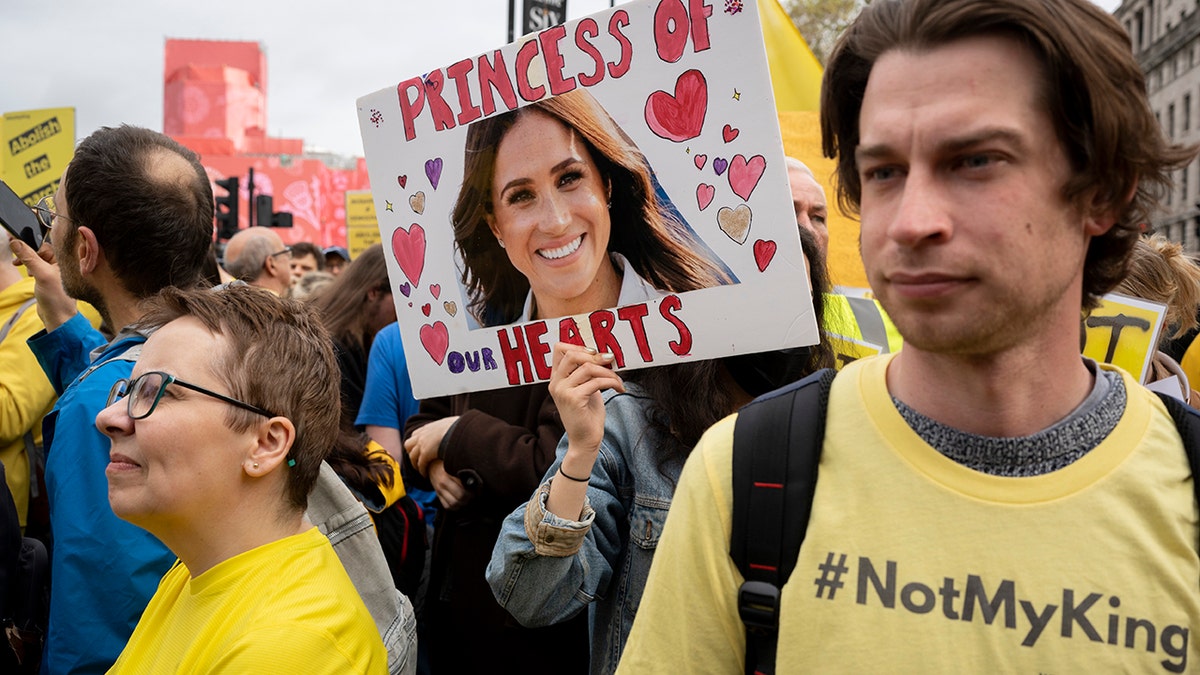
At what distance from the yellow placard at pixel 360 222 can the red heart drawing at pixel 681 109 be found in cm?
866

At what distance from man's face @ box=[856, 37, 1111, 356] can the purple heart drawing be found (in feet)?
4.91

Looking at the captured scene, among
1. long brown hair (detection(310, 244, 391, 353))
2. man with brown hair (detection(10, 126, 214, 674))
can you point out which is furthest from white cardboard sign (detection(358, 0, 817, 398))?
long brown hair (detection(310, 244, 391, 353))

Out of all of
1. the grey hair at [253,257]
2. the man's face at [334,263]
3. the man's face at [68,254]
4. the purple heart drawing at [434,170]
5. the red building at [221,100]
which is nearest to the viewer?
the purple heart drawing at [434,170]

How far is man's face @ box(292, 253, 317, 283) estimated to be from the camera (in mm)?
8891

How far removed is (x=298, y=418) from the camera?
7.09 feet

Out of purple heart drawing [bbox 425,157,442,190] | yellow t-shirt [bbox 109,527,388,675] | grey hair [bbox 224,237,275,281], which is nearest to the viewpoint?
yellow t-shirt [bbox 109,527,388,675]

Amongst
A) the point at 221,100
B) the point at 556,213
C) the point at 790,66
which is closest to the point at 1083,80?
the point at 556,213

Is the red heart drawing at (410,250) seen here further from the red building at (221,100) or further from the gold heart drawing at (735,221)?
the red building at (221,100)

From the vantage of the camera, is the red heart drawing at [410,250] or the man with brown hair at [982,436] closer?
the man with brown hair at [982,436]

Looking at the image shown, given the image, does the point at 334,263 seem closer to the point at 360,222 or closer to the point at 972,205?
the point at 360,222

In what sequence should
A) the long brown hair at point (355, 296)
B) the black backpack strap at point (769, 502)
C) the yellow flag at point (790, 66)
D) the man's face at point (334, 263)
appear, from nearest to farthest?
the black backpack strap at point (769, 502)
the long brown hair at point (355, 296)
the yellow flag at point (790, 66)
the man's face at point (334, 263)

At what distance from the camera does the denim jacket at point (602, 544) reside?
206cm

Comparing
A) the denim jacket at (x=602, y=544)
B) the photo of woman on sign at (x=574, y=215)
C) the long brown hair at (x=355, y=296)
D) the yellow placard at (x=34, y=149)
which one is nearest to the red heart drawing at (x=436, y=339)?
the photo of woman on sign at (x=574, y=215)

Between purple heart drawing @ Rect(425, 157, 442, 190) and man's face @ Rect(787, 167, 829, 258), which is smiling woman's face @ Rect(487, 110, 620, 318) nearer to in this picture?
purple heart drawing @ Rect(425, 157, 442, 190)
